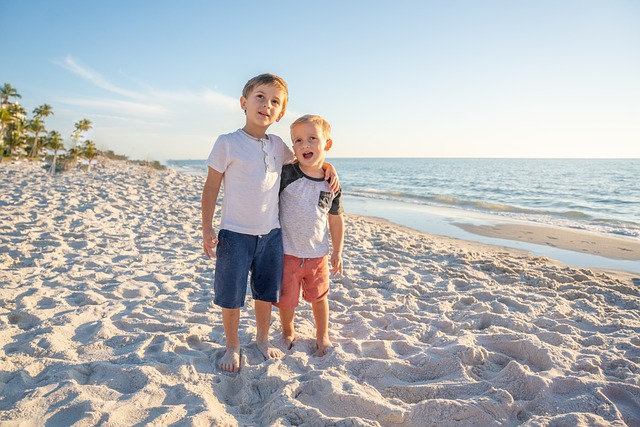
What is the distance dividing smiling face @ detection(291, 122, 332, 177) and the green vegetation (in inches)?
607

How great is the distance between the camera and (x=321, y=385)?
219cm

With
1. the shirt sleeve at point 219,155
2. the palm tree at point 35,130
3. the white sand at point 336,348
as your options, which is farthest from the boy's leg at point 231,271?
the palm tree at point 35,130

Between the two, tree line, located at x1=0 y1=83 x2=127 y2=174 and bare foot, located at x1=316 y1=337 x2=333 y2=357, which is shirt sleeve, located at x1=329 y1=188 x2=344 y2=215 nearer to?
bare foot, located at x1=316 y1=337 x2=333 y2=357

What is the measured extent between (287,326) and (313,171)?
44.5 inches

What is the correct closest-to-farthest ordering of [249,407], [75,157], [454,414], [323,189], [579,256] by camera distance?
[454,414] → [249,407] → [323,189] → [579,256] → [75,157]

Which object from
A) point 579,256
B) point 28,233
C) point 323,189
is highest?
point 323,189

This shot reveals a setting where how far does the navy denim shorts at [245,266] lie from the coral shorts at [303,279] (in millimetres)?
63

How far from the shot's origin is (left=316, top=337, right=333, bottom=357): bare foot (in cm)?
268

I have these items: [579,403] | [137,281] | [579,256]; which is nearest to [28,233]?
[137,281]

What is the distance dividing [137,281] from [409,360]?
2879 millimetres

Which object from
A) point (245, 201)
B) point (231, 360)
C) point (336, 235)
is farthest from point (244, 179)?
point (231, 360)

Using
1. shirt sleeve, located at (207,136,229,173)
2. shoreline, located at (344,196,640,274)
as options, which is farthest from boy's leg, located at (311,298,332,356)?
shoreline, located at (344,196,640,274)

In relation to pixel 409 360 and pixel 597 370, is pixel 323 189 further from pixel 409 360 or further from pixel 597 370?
pixel 597 370

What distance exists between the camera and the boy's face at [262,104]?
94.6 inches
